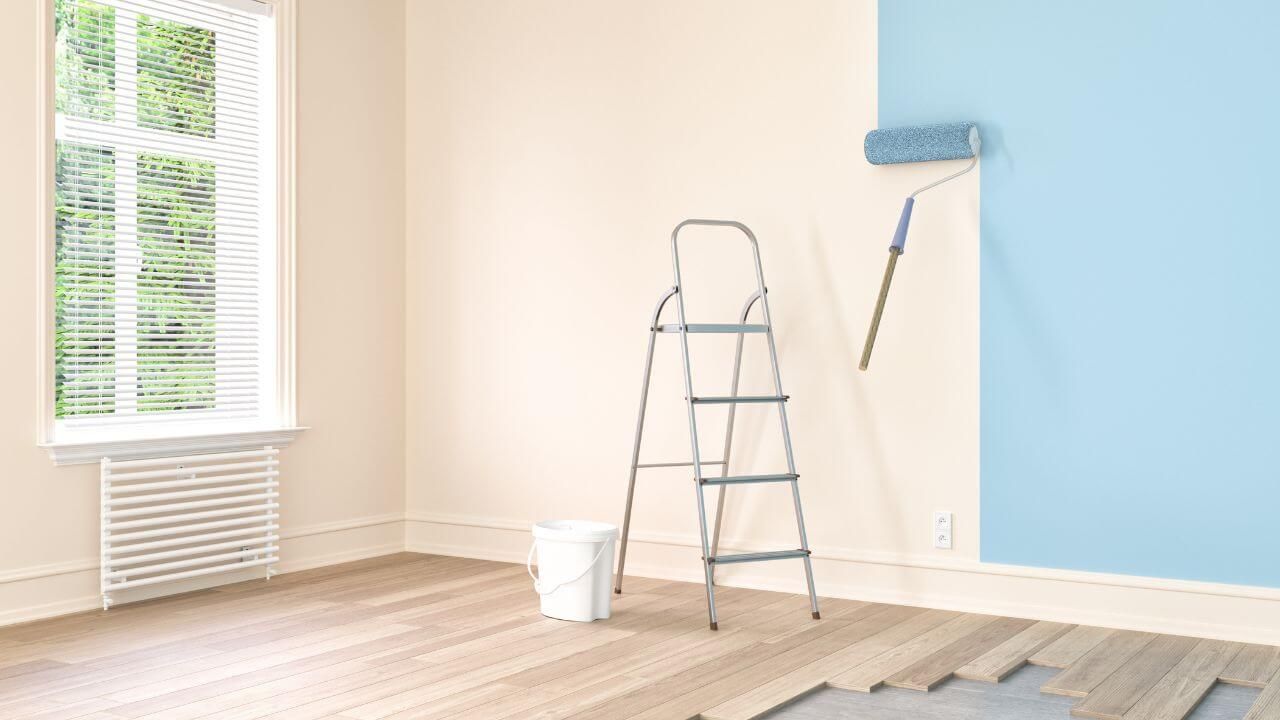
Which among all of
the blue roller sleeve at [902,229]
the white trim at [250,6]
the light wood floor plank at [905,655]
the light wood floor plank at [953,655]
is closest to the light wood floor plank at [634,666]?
the light wood floor plank at [905,655]

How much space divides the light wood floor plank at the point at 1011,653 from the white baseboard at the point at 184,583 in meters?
2.67

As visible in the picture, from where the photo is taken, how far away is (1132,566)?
3492mm

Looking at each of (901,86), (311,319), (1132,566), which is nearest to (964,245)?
(901,86)

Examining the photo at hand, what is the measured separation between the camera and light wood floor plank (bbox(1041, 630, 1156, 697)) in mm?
2861

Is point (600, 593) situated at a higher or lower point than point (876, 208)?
lower

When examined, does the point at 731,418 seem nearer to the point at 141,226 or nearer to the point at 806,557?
the point at 806,557

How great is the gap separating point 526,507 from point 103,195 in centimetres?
196

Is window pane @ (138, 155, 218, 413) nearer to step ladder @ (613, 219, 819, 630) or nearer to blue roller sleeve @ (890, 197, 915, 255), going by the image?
step ladder @ (613, 219, 819, 630)

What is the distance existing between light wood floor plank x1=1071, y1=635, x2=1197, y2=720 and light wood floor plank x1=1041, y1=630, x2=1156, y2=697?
0.02 meters

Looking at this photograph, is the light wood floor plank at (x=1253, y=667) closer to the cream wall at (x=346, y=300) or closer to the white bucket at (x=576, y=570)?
the white bucket at (x=576, y=570)

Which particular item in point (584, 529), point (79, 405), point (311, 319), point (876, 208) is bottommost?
point (584, 529)

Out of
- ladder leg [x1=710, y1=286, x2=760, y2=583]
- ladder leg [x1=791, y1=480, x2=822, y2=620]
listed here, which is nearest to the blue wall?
ladder leg [x1=791, y1=480, x2=822, y2=620]

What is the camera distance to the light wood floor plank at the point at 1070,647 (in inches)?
123

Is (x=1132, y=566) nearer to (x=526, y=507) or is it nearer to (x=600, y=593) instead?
(x=600, y=593)
